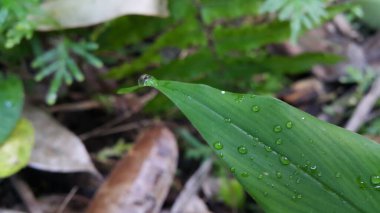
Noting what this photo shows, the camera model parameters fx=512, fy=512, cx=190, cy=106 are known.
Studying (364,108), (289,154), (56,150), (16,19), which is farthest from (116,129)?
(289,154)

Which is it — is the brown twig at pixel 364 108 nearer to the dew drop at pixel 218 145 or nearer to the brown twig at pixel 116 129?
the brown twig at pixel 116 129

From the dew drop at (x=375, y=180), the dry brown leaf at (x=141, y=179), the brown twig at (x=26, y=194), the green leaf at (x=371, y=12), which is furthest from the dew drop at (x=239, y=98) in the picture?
the green leaf at (x=371, y=12)

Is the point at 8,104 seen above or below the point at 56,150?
above

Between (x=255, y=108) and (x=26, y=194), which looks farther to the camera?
(x=26, y=194)

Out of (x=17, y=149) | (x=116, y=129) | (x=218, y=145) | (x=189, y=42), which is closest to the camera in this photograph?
(x=218, y=145)

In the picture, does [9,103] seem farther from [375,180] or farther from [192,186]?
[375,180]

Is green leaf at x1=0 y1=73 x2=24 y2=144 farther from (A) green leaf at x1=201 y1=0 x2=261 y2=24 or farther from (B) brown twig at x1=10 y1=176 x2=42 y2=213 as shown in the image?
(A) green leaf at x1=201 y1=0 x2=261 y2=24

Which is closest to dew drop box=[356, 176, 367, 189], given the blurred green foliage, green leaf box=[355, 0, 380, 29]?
the blurred green foliage
